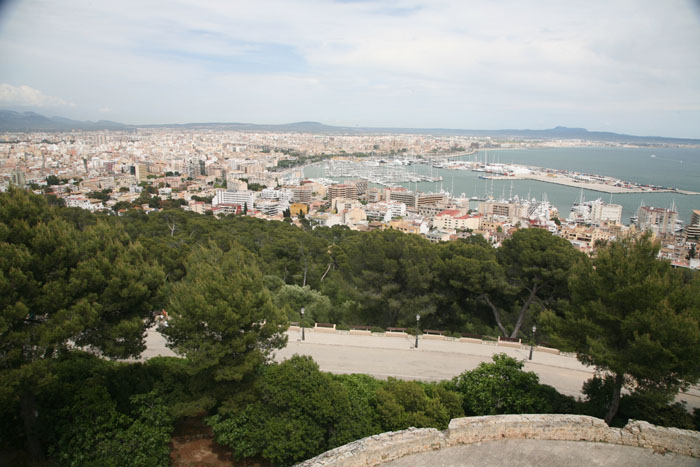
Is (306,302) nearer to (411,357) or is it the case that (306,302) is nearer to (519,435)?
(411,357)

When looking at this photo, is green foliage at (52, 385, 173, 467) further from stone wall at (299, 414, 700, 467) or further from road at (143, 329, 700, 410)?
road at (143, 329, 700, 410)

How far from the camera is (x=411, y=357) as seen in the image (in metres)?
7.54

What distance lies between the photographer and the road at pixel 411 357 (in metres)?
6.92

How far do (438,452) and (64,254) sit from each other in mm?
4230

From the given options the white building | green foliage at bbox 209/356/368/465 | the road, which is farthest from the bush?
the white building

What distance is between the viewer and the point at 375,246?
30.2 ft

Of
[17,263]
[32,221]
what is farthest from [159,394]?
[32,221]

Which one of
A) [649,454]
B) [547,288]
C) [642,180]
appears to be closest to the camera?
[649,454]

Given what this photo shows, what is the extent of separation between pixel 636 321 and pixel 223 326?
4410mm

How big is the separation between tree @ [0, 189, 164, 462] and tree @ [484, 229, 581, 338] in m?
6.52

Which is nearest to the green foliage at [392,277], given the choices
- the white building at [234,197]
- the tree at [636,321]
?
the tree at [636,321]

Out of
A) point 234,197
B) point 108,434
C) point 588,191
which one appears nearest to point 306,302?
point 108,434

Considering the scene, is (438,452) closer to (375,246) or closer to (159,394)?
(159,394)

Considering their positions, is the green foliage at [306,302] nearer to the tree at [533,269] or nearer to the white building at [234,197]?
the tree at [533,269]
